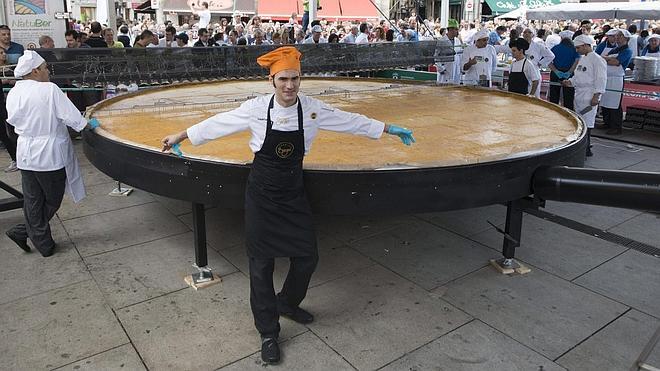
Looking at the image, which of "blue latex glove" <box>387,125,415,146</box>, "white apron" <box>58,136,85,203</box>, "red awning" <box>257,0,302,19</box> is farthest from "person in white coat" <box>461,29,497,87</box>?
"red awning" <box>257,0,302,19</box>

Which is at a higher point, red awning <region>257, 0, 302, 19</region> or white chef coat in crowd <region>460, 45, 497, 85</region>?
red awning <region>257, 0, 302, 19</region>

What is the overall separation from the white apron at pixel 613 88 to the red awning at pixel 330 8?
27.6 m

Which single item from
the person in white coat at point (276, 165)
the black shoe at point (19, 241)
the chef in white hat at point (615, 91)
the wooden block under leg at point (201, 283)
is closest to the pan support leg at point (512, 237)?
the person in white coat at point (276, 165)

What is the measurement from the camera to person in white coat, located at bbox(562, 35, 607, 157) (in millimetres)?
7500

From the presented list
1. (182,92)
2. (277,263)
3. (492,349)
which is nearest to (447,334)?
(492,349)

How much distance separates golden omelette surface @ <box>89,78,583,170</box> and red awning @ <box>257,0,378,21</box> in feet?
101

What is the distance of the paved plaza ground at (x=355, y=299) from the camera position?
3139 millimetres

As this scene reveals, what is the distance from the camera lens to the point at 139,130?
14.1 ft

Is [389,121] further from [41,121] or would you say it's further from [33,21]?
[33,21]

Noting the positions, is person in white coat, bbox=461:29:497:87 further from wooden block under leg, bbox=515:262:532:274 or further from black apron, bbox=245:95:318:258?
black apron, bbox=245:95:318:258

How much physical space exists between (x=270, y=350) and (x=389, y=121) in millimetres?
2368

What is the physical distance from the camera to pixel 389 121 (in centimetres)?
474

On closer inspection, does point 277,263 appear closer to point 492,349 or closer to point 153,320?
point 153,320

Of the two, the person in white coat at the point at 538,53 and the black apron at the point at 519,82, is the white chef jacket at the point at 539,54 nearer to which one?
the person in white coat at the point at 538,53
